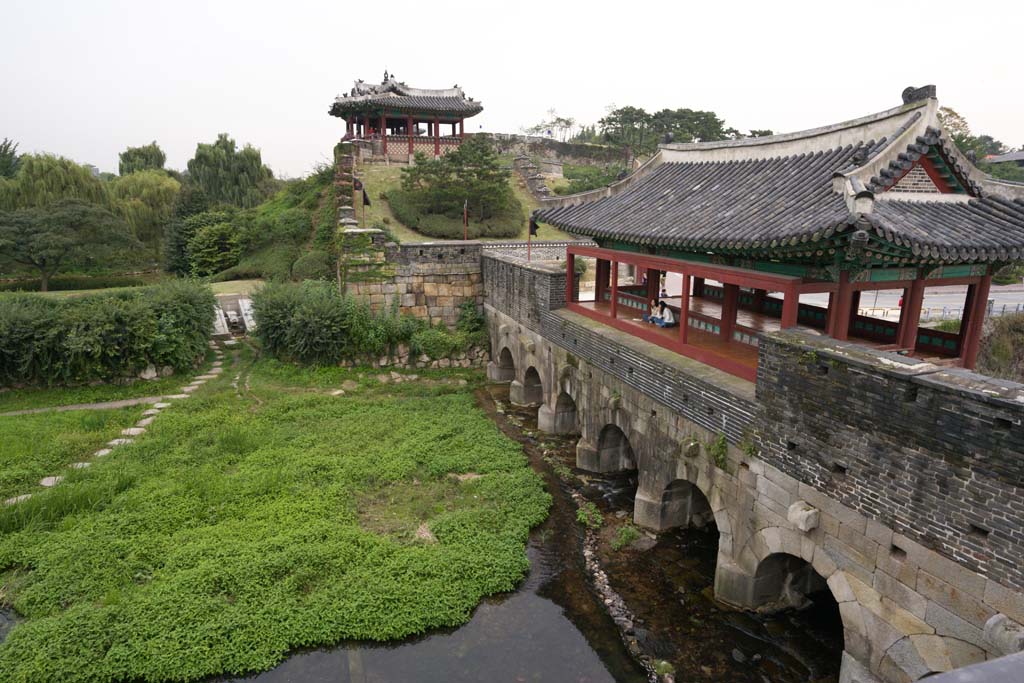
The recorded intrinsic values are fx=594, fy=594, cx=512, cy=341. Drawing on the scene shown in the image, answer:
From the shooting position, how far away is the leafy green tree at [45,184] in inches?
1401

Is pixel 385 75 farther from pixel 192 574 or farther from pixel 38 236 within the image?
A: pixel 192 574

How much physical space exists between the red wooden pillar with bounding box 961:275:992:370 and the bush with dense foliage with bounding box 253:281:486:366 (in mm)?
16254

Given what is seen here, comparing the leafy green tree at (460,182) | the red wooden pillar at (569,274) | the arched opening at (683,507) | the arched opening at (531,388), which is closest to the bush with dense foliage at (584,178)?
the leafy green tree at (460,182)

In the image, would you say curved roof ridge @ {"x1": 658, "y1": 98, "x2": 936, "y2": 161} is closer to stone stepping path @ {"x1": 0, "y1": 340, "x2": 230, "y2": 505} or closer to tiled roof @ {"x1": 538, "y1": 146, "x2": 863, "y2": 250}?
tiled roof @ {"x1": 538, "y1": 146, "x2": 863, "y2": 250}

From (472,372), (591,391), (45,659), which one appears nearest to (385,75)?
(472,372)

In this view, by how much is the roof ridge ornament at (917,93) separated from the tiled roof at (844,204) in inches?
5.4

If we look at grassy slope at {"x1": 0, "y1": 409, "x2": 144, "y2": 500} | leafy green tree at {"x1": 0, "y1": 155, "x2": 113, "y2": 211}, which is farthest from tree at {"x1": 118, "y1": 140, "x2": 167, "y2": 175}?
grassy slope at {"x1": 0, "y1": 409, "x2": 144, "y2": 500}

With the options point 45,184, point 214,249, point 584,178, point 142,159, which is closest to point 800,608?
point 214,249

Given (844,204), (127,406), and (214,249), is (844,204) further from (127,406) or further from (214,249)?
(214,249)

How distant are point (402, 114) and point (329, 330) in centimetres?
2057

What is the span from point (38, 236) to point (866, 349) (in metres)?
36.8

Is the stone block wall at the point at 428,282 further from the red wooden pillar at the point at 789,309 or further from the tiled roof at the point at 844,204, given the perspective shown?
the red wooden pillar at the point at 789,309

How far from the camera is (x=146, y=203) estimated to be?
41719 millimetres

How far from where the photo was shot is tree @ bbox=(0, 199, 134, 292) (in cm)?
3034
